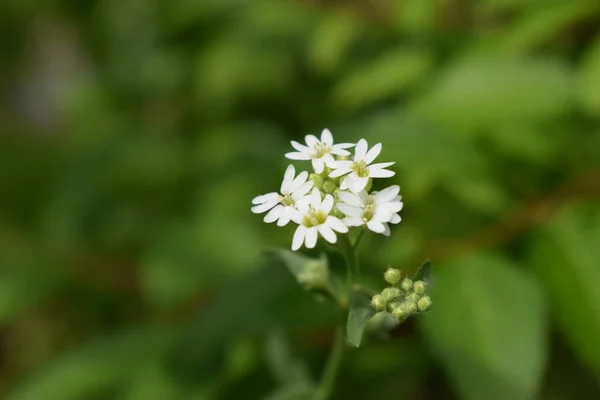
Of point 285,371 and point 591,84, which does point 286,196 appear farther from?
point 591,84

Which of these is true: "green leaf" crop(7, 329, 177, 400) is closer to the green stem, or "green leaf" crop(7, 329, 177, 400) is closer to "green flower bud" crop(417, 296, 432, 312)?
the green stem

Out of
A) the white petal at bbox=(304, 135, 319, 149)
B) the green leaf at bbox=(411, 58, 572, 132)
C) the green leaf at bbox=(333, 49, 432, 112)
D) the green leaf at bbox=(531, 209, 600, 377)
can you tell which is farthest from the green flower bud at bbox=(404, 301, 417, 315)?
the green leaf at bbox=(333, 49, 432, 112)

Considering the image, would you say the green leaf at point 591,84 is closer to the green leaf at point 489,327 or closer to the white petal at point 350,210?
the green leaf at point 489,327

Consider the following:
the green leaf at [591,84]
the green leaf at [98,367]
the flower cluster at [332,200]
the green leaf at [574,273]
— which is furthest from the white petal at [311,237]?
the green leaf at [591,84]

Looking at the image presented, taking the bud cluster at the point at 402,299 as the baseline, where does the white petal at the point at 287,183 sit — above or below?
above

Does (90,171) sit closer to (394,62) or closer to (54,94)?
(394,62)

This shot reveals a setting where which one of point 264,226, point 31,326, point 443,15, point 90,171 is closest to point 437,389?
point 264,226
